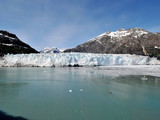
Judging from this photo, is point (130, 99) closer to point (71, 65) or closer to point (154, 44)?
point (71, 65)

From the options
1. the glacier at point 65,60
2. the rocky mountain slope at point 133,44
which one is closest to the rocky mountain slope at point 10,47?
the glacier at point 65,60

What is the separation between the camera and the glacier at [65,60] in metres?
23.7

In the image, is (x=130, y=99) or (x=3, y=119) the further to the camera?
(x=130, y=99)

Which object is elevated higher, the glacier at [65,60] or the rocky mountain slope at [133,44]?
the rocky mountain slope at [133,44]

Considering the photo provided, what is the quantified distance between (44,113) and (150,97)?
4.26 meters

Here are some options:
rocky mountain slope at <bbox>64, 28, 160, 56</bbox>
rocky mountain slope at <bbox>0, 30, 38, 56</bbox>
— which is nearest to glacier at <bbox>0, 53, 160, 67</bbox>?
rocky mountain slope at <bbox>0, 30, 38, 56</bbox>

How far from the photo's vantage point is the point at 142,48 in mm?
69250

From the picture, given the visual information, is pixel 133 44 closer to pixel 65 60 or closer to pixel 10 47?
pixel 65 60

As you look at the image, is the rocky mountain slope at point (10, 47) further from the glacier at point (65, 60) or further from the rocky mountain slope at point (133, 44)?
the rocky mountain slope at point (133, 44)

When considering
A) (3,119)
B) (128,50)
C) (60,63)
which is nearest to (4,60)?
(60,63)

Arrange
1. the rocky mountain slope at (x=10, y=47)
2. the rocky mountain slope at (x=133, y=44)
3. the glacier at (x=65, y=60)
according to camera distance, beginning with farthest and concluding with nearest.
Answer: the rocky mountain slope at (x=133, y=44), the rocky mountain slope at (x=10, y=47), the glacier at (x=65, y=60)

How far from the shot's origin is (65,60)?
925 inches

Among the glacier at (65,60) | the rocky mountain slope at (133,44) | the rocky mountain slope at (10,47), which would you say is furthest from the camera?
the rocky mountain slope at (133,44)

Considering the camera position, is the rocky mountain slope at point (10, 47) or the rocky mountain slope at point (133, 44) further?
the rocky mountain slope at point (133, 44)
